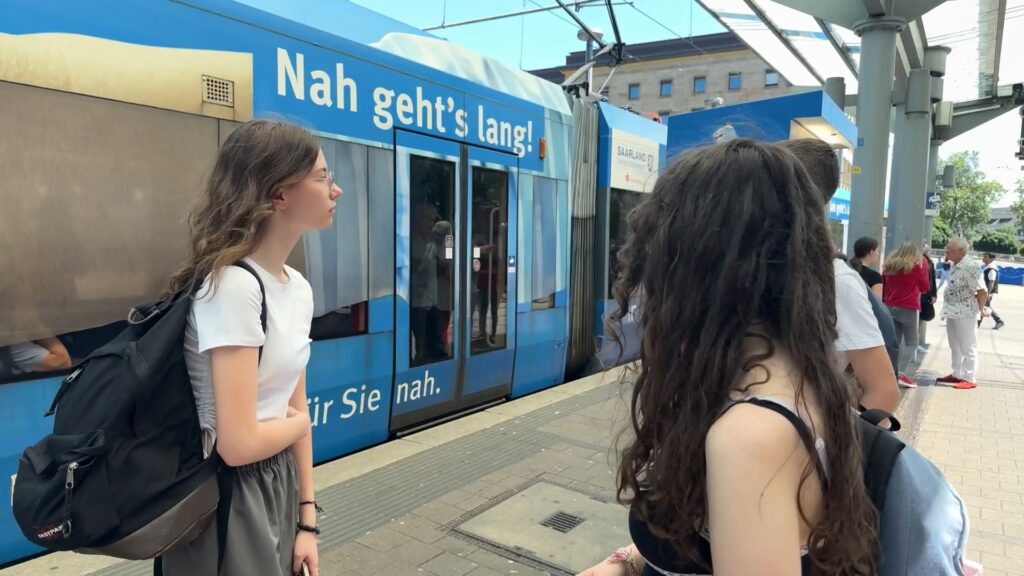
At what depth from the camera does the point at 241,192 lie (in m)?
1.49

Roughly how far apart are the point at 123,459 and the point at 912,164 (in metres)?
15.2

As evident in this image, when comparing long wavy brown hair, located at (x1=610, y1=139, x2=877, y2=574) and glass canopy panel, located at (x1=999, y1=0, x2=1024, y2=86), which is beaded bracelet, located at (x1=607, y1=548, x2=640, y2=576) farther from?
glass canopy panel, located at (x1=999, y1=0, x2=1024, y2=86)

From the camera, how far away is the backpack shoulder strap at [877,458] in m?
1.10

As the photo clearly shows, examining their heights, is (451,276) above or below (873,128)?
below

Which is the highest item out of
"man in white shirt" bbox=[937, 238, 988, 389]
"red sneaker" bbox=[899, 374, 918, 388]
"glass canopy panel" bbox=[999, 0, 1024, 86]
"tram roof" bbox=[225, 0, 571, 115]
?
"glass canopy panel" bbox=[999, 0, 1024, 86]

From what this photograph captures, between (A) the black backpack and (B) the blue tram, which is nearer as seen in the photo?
(A) the black backpack

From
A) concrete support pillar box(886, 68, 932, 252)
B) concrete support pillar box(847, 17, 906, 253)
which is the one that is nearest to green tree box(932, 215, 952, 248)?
concrete support pillar box(886, 68, 932, 252)

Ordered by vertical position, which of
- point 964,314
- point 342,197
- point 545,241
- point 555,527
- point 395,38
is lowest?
point 555,527

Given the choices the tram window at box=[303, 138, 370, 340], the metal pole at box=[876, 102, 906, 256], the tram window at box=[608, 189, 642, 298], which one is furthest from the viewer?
the metal pole at box=[876, 102, 906, 256]

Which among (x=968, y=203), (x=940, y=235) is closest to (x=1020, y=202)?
(x=968, y=203)

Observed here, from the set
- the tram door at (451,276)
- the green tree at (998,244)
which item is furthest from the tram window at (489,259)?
the green tree at (998,244)

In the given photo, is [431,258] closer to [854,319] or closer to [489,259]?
[489,259]

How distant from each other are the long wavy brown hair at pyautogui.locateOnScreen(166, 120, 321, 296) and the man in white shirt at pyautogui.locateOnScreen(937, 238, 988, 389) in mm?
8981

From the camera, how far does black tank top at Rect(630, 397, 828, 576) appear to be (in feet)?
3.21
